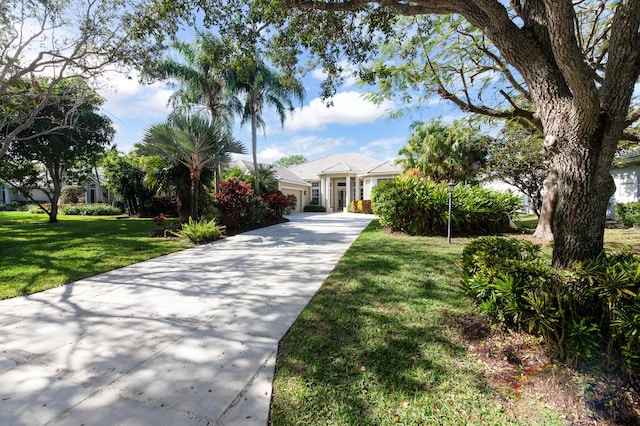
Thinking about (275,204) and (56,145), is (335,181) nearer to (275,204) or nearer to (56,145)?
(275,204)

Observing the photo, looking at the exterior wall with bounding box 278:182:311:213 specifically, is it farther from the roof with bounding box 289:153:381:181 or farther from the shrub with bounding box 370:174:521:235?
the shrub with bounding box 370:174:521:235

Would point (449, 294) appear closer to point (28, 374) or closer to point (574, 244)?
point (574, 244)

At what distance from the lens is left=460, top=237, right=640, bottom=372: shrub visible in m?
2.03

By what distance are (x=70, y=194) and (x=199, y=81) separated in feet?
79.3

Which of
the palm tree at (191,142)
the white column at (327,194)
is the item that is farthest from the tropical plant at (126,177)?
the white column at (327,194)

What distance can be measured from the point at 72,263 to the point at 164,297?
12.1ft

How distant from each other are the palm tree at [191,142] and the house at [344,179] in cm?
1459

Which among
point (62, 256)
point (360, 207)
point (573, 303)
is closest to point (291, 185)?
point (360, 207)

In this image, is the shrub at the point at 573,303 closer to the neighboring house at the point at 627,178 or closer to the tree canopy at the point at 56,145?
the neighboring house at the point at 627,178

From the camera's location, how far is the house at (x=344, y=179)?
73.8ft

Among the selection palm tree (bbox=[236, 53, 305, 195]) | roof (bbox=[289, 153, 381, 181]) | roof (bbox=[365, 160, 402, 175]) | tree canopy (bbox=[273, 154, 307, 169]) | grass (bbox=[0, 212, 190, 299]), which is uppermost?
tree canopy (bbox=[273, 154, 307, 169])

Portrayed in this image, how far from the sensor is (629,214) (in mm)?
10969

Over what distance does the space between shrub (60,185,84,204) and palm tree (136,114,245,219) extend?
25.9 m

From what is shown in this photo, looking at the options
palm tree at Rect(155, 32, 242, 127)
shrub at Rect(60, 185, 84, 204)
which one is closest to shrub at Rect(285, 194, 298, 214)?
palm tree at Rect(155, 32, 242, 127)
